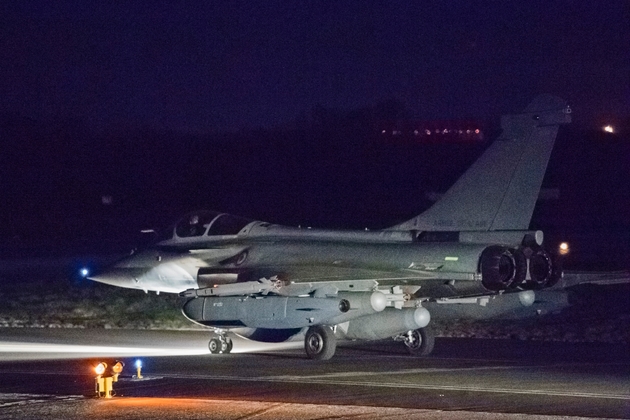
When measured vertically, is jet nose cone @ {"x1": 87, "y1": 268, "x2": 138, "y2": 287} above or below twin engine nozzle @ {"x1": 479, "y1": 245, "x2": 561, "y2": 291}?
above

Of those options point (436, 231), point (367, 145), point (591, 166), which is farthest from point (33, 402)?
point (367, 145)

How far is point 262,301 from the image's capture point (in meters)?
19.1

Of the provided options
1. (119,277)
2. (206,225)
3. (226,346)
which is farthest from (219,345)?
(119,277)

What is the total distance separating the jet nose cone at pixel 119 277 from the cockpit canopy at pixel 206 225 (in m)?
1.02

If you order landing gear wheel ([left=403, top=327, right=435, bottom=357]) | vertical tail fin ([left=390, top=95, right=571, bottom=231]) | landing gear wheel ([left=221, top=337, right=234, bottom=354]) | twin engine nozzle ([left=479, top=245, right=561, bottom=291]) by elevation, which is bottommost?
landing gear wheel ([left=403, top=327, right=435, bottom=357])

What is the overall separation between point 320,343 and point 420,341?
5.79ft

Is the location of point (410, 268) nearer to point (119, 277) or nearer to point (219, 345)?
point (219, 345)

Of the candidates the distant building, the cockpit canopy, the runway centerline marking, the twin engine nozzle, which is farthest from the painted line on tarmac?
the distant building

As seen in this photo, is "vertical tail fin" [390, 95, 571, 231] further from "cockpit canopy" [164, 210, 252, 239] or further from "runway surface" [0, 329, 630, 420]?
"cockpit canopy" [164, 210, 252, 239]

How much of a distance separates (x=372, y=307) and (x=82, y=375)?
4520 millimetres

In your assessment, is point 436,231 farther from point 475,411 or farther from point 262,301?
point 475,411

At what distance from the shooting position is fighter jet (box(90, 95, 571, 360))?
1789 cm

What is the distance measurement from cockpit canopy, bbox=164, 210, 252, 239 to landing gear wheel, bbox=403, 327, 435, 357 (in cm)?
408

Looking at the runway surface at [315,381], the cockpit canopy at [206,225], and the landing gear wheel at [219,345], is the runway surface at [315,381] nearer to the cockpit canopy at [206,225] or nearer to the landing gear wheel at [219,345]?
the landing gear wheel at [219,345]
